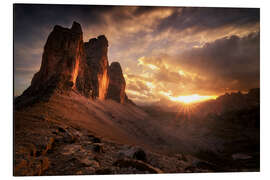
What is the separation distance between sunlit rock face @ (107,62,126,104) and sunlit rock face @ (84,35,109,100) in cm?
963

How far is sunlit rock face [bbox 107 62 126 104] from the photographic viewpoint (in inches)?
1559

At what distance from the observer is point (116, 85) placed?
41156mm

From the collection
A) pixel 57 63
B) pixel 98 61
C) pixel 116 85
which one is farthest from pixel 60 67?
pixel 116 85

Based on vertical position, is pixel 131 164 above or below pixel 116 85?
below

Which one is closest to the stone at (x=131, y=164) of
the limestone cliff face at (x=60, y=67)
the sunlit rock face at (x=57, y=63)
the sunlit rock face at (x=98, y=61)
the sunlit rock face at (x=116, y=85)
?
the limestone cliff face at (x=60, y=67)

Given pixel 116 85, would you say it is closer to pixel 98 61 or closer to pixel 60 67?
pixel 98 61

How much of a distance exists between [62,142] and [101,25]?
628 cm

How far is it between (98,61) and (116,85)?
13.8m

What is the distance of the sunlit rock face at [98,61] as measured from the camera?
88.5 ft

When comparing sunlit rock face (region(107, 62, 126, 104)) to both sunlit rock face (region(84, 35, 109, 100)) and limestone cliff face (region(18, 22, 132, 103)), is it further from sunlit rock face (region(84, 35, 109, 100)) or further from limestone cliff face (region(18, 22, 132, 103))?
limestone cliff face (region(18, 22, 132, 103))

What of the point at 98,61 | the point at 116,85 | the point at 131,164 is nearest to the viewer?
the point at 131,164

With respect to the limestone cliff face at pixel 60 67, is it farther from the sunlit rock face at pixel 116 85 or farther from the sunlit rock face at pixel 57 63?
the sunlit rock face at pixel 116 85

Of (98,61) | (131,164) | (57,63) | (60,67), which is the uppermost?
(98,61)
